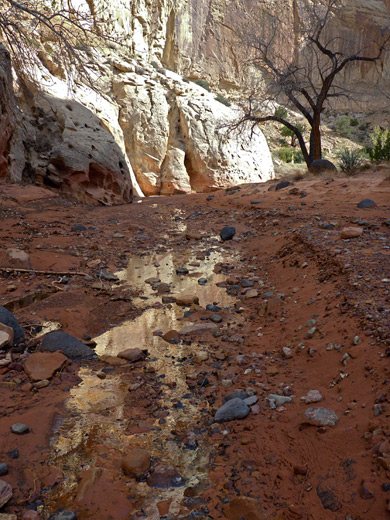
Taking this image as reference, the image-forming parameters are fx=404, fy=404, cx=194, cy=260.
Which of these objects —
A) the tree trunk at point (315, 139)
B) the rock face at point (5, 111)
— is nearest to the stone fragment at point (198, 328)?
the rock face at point (5, 111)

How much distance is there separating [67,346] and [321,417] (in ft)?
5.84

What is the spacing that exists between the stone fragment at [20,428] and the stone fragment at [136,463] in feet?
1.70

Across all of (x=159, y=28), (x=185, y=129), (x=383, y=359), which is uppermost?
(x=159, y=28)

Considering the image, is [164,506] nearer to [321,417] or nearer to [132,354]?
[321,417]

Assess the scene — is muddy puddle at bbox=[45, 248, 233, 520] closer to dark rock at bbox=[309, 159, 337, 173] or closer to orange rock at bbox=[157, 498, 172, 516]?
orange rock at bbox=[157, 498, 172, 516]

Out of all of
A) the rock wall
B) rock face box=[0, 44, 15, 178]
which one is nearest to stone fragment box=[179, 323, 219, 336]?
rock face box=[0, 44, 15, 178]

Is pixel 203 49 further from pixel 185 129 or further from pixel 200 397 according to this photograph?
pixel 200 397

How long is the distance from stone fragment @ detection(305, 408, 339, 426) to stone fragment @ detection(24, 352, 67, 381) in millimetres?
1556

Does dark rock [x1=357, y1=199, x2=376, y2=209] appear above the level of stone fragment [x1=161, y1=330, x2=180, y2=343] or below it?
above

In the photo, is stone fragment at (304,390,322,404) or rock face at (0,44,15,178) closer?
stone fragment at (304,390,322,404)

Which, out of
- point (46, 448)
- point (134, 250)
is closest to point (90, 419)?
point (46, 448)

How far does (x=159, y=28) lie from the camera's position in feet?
68.4

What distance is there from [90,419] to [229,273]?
2.97 metres

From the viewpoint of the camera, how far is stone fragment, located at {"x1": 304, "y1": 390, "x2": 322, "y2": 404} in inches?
87.9
